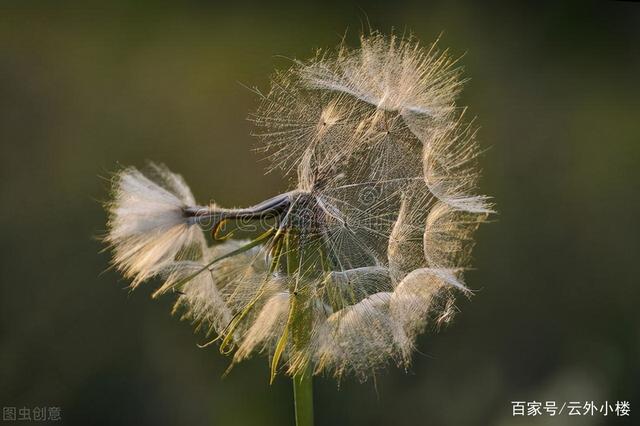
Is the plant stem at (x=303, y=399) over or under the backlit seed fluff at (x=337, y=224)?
under

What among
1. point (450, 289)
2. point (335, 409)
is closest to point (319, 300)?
point (450, 289)

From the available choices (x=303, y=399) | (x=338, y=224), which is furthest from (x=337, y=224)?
(x=303, y=399)

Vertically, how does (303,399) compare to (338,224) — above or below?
below

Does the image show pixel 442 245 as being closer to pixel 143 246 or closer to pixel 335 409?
pixel 143 246

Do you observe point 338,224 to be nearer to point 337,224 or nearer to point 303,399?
point 337,224

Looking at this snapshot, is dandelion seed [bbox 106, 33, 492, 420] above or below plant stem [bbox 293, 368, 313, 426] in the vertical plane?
above

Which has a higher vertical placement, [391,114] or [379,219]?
[391,114]
